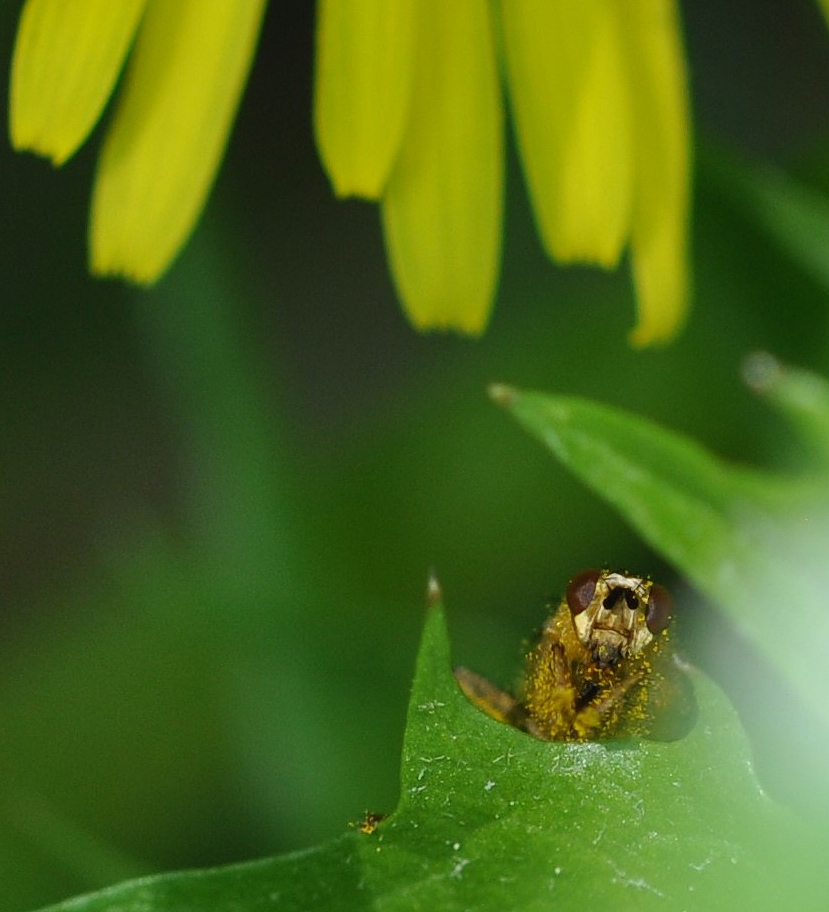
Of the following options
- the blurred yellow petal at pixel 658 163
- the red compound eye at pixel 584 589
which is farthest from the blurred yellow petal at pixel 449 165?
the red compound eye at pixel 584 589

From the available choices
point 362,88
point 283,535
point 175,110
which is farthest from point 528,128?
Answer: point 283,535

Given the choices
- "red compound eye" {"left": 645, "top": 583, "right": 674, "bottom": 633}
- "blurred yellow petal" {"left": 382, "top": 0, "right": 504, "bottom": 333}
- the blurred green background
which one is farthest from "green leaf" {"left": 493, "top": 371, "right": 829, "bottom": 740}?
"blurred yellow petal" {"left": 382, "top": 0, "right": 504, "bottom": 333}

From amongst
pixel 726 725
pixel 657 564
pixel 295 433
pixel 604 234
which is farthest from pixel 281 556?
pixel 726 725

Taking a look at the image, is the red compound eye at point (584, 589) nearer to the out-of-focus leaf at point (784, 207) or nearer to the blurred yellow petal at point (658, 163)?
the blurred yellow petal at point (658, 163)

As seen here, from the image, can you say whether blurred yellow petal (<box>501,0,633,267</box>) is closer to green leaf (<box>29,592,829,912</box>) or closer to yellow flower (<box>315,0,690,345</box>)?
yellow flower (<box>315,0,690,345</box>)

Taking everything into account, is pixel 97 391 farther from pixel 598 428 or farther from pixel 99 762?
pixel 598 428
